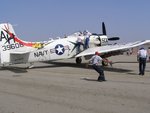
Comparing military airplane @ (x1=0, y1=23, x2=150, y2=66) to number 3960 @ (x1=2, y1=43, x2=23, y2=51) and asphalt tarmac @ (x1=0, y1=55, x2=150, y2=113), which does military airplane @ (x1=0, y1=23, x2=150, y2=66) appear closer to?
number 3960 @ (x1=2, y1=43, x2=23, y2=51)

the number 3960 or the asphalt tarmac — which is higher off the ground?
the number 3960

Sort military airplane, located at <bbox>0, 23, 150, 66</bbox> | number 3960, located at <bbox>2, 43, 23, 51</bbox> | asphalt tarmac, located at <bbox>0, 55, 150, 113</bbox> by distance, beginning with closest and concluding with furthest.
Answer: asphalt tarmac, located at <bbox>0, 55, 150, 113</bbox> < number 3960, located at <bbox>2, 43, 23, 51</bbox> < military airplane, located at <bbox>0, 23, 150, 66</bbox>

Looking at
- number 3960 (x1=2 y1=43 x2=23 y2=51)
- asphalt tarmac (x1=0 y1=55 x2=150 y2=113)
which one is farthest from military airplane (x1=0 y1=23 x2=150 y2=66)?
asphalt tarmac (x1=0 y1=55 x2=150 y2=113)

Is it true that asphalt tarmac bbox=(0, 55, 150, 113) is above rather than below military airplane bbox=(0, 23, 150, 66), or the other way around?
below

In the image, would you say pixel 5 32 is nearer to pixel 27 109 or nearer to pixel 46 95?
pixel 46 95

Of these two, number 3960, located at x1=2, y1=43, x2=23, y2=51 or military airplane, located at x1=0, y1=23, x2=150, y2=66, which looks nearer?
number 3960, located at x1=2, y1=43, x2=23, y2=51

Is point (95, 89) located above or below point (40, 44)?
below

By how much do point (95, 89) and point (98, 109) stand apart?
130 inches

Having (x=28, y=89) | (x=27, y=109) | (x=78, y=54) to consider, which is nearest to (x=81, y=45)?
(x=78, y=54)

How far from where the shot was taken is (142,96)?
9.94m

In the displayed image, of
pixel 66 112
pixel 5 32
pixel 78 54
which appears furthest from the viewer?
pixel 78 54

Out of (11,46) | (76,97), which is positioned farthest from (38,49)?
(76,97)

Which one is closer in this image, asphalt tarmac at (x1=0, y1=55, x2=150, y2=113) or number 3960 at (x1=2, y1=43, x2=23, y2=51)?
asphalt tarmac at (x1=0, y1=55, x2=150, y2=113)

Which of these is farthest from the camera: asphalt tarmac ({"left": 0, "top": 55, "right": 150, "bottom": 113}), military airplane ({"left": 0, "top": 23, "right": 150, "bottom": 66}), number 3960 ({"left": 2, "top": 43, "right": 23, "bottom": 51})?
military airplane ({"left": 0, "top": 23, "right": 150, "bottom": 66})
